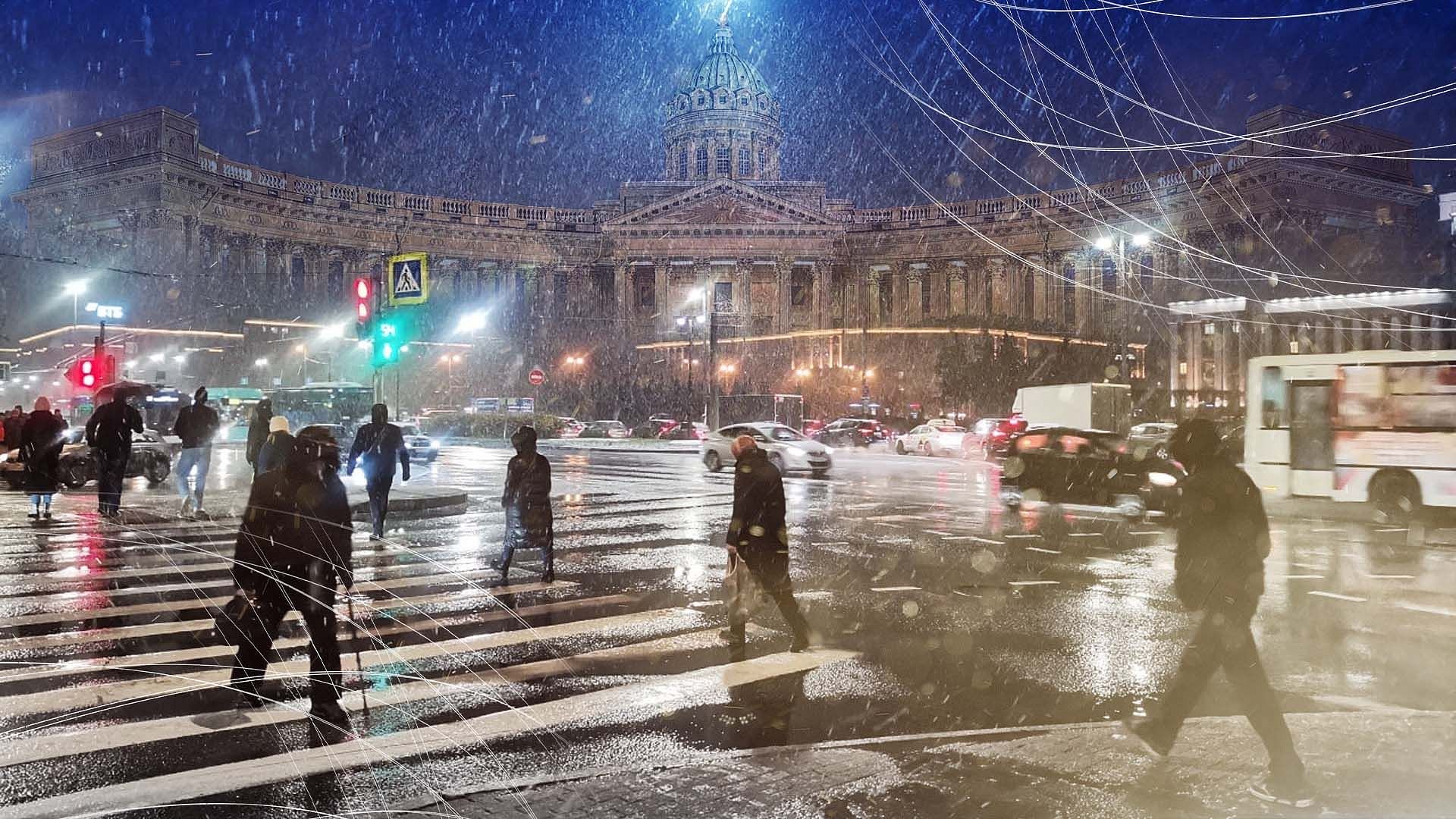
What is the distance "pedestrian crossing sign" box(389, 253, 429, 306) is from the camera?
730 inches

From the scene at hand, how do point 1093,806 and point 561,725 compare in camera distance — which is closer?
point 1093,806

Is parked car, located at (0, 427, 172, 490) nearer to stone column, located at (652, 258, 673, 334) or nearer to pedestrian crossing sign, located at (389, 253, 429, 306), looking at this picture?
pedestrian crossing sign, located at (389, 253, 429, 306)

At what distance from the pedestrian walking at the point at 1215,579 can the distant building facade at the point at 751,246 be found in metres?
51.3

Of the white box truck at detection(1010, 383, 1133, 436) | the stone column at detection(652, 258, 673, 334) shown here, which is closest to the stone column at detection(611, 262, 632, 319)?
the stone column at detection(652, 258, 673, 334)

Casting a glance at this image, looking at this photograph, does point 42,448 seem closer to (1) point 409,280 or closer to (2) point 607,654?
(1) point 409,280

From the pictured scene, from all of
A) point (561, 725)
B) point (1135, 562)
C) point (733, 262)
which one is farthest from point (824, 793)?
point (733, 262)

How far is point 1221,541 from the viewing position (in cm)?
597

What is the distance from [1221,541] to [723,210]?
8121cm

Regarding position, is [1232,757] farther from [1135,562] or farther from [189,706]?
[1135,562]

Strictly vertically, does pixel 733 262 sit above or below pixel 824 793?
above

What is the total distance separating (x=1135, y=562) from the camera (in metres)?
13.0

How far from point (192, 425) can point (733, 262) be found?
73200mm

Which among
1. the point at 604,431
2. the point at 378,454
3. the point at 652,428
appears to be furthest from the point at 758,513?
the point at 604,431

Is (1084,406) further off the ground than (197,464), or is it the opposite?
(1084,406)
